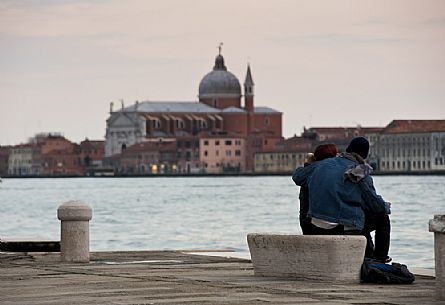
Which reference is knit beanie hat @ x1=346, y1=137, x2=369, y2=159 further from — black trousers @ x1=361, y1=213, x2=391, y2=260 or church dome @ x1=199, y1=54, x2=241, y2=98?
church dome @ x1=199, y1=54, x2=241, y2=98

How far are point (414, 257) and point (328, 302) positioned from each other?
15852 mm

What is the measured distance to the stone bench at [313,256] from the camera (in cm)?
901

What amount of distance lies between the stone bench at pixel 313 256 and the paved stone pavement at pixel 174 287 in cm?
10

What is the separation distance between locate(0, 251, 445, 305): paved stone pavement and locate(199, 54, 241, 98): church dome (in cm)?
16760

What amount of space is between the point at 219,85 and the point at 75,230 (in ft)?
553

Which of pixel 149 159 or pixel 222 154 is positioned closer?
pixel 222 154

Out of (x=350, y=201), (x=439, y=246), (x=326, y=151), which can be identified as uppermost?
(x=326, y=151)

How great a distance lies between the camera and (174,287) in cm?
894

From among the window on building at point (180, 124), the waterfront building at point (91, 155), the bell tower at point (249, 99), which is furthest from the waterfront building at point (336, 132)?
the waterfront building at point (91, 155)

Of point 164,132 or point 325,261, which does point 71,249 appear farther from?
point 164,132

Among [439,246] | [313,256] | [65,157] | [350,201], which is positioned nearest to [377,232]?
[350,201]

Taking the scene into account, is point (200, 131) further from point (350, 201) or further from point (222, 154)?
point (350, 201)

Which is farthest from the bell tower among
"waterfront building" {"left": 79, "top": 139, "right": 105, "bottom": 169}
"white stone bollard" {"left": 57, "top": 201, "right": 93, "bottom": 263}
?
"white stone bollard" {"left": 57, "top": 201, "right": 93, "bottom": 263}

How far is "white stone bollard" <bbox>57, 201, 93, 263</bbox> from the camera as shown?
11.7 metres
